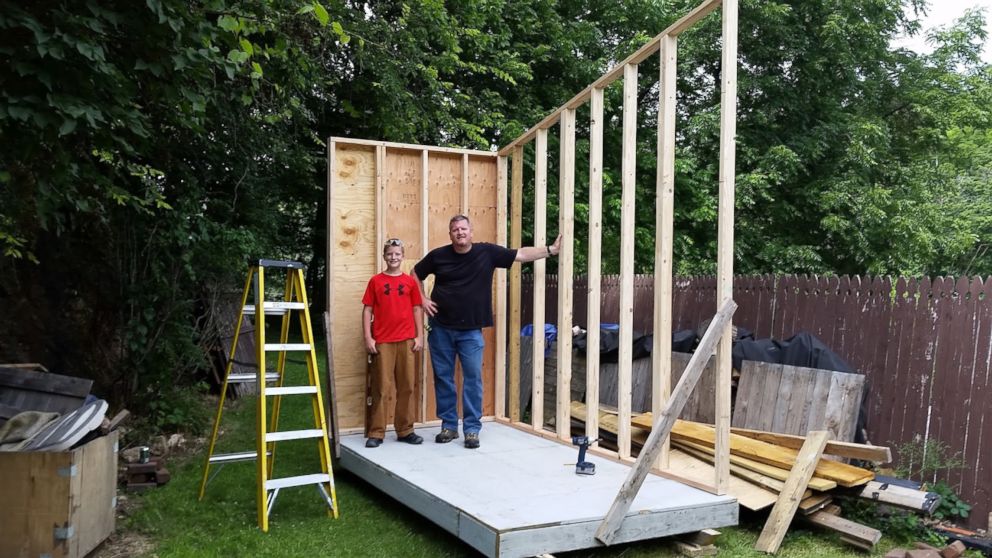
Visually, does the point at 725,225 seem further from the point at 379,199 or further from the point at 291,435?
the point at 379,199

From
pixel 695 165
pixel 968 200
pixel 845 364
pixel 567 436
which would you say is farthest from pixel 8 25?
pixel 968 200

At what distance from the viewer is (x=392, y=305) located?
548 cm

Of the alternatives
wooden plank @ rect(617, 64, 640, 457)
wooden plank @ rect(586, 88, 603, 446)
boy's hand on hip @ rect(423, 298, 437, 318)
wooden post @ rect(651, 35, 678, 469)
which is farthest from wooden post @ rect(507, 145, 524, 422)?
wooden post @ rect(651, 35, 678, 469)

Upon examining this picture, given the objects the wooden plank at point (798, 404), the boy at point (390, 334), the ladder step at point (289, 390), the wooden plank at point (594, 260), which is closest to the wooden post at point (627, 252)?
the wooden plank at point (594, 260)

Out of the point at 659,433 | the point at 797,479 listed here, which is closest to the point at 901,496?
the point at 797,479

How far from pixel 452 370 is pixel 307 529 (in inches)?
70.5

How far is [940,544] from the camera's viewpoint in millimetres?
4227

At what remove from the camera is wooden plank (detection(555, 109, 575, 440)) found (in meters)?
5.61

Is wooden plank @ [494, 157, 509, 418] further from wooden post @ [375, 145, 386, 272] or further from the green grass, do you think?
the green grass

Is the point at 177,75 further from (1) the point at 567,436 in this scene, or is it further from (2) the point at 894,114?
(2) the point at 894,114

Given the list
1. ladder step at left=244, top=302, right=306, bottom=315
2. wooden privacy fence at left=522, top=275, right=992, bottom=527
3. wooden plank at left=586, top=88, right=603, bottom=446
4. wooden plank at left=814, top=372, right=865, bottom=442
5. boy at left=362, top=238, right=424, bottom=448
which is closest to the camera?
wooden privacy fence at left=522, top=275, right=992, bottom=527

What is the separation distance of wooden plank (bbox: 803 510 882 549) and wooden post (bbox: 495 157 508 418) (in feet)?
9.72

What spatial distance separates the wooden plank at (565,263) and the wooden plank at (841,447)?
1436mm

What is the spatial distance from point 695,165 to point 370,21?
606 cm
